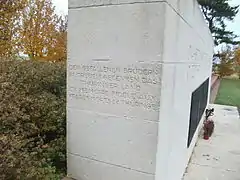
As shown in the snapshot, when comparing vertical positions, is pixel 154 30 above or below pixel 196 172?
above

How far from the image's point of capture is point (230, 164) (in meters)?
4.83

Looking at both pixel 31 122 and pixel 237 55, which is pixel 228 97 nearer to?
pixel 31 122

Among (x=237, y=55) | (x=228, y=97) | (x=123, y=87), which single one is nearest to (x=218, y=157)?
(x=123, y=87)

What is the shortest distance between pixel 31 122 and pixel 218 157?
3.94 meters

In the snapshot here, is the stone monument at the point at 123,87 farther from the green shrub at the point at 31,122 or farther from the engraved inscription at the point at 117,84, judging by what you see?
the green shrub at the point at 31,122

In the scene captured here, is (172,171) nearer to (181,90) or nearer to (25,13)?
(181,90)

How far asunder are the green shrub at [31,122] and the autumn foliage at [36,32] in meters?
6.31

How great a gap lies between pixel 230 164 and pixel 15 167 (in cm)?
414

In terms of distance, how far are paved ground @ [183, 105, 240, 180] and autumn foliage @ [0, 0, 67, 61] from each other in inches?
301

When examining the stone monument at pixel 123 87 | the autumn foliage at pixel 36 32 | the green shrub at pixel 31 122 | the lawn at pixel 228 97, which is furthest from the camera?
the lawn at pixel 228 97

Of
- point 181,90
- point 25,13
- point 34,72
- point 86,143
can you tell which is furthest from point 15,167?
point 25,13


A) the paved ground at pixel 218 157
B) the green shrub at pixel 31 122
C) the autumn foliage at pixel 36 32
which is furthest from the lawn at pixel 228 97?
the green shrub at pixel 31 122

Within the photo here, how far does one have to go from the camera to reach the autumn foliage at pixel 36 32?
32.5 ft

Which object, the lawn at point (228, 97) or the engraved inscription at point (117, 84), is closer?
the engraved inscription at point (117, 84)
